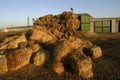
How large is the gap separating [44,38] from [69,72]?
495cm

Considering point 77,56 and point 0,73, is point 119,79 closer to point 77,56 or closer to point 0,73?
point 77,56

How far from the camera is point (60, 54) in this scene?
13250 mm

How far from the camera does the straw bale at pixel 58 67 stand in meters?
12.8

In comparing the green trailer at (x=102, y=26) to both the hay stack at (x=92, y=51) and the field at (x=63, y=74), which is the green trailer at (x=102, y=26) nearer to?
the hay stack at (x=92, y=51)

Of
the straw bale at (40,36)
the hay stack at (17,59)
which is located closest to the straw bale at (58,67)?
the hay stack at (17,59)

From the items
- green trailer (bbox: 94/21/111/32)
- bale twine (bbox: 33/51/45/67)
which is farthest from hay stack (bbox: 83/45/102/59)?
green trailer (bbox: 94/21/111/32)

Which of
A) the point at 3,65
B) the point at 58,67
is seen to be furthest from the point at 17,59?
the point at 58,67

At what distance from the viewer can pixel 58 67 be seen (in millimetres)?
12914

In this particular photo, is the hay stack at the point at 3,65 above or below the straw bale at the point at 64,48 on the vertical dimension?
below

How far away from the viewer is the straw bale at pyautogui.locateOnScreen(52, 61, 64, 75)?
12.8 m

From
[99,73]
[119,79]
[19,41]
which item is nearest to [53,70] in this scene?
[99,73]

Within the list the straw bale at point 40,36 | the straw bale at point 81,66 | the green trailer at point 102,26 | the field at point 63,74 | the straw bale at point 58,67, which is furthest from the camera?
the green trailer at point 102,26

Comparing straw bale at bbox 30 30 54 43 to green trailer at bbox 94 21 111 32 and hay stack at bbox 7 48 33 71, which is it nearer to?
hay stack at bbox 7 48 33 71

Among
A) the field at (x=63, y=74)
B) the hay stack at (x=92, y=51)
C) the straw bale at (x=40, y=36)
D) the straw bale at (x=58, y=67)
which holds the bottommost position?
the field at (x=63, y=74)
